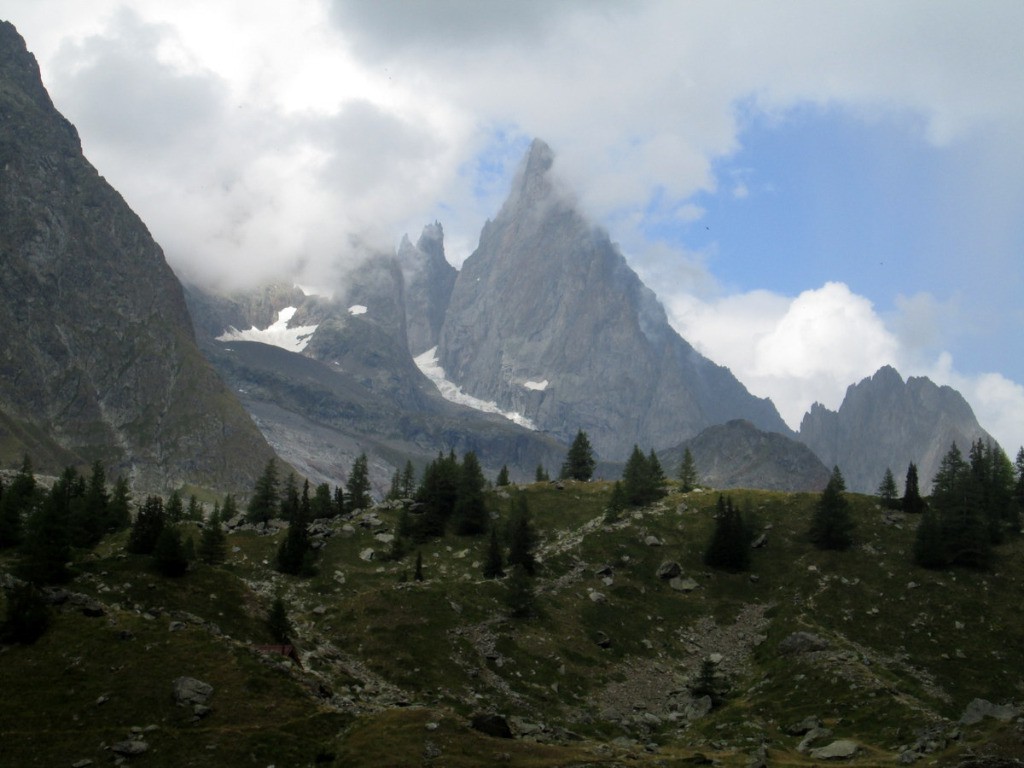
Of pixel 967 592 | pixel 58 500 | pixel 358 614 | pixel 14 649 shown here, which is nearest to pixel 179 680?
pixel 14 649

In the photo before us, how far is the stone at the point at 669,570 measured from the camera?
106369mm

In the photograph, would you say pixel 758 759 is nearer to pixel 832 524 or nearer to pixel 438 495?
pixel 832 524

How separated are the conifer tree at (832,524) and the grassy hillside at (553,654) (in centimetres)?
217

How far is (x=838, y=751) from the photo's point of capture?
57031 mm

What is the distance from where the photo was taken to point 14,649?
172ft

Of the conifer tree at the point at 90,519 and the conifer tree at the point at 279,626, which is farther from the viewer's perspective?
the conifer tree at the point at 90,519

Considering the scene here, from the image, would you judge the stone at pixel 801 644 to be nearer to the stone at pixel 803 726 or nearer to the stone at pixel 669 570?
the stone at pixel 803 726

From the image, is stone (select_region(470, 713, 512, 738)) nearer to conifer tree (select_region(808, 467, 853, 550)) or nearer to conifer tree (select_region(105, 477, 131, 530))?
conifer tree (select_region(808, 467, 853, 550))

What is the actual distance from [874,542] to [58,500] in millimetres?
94403

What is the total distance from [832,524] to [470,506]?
48.5 metres

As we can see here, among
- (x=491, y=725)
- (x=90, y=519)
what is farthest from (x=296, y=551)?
(x=491, y=725)

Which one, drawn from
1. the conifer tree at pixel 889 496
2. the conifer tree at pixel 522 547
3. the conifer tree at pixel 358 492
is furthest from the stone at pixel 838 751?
the conifer tree at pixel 358 492

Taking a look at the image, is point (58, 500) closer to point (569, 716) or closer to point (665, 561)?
point (569, 716)

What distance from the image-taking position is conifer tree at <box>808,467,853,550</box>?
362 ft
